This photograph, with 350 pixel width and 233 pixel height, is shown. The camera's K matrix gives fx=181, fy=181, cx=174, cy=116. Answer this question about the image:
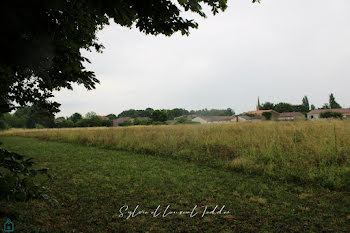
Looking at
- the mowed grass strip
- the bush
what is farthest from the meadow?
the bush

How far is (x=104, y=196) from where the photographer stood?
4047 millimetres

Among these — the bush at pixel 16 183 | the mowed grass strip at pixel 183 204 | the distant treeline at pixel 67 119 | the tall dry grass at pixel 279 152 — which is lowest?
the mowed grass strip at pixel 183 204

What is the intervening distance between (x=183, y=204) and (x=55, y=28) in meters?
3.46

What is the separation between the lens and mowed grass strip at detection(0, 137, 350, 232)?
281 cm

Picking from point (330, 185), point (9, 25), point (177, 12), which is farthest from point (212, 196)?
point (9, 25)

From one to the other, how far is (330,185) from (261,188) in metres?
1.69

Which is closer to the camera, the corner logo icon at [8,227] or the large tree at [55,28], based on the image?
the large tree at [55,28]

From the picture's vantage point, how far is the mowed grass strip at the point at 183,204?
281cm

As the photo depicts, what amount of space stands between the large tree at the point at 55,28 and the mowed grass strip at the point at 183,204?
1023 mm

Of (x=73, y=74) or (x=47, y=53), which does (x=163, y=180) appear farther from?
(x=47, y=53)

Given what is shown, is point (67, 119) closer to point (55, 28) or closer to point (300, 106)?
point (55, 28)

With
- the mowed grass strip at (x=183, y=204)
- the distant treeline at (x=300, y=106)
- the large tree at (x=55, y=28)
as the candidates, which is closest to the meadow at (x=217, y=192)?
the mowed grass strip at (x=183, y=204)

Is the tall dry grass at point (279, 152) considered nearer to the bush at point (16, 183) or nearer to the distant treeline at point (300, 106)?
the bush at point (16, 183)

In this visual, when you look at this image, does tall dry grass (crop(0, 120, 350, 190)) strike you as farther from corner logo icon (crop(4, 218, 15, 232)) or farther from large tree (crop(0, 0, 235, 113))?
corner logo icon (crop(4, 218, 15, 232))
